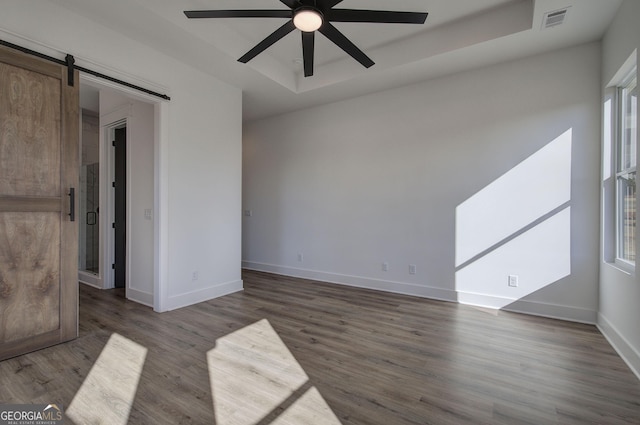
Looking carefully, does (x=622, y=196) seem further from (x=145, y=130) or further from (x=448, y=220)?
(x=145, y=130)

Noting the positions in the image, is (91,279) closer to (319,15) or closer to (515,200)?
(319,15)

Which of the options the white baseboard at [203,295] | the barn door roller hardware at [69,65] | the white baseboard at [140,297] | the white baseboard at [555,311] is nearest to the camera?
the barn door roller hardware at [69,65]

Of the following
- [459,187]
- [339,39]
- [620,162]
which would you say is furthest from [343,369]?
[620,162]

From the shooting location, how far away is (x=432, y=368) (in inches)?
89.7

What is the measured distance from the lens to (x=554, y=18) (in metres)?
2.77

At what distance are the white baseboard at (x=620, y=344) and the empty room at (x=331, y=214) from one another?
0.07 feet

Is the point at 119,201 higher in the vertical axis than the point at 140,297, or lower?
higher

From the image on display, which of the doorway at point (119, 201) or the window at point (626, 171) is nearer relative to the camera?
the window at point (626, 171)

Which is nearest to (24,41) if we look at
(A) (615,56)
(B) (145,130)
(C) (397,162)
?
(B) (145,130)

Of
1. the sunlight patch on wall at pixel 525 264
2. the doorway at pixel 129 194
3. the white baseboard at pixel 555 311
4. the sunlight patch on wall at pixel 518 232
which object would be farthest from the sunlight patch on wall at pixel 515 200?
the doorway at pixel 129 194

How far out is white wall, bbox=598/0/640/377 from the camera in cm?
229

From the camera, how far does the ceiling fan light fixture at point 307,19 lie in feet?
6.88

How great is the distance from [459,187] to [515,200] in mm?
641

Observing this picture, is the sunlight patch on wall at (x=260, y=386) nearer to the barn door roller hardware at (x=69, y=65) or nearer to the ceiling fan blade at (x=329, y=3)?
the ceiling fan blade at (x=329, y=3)
